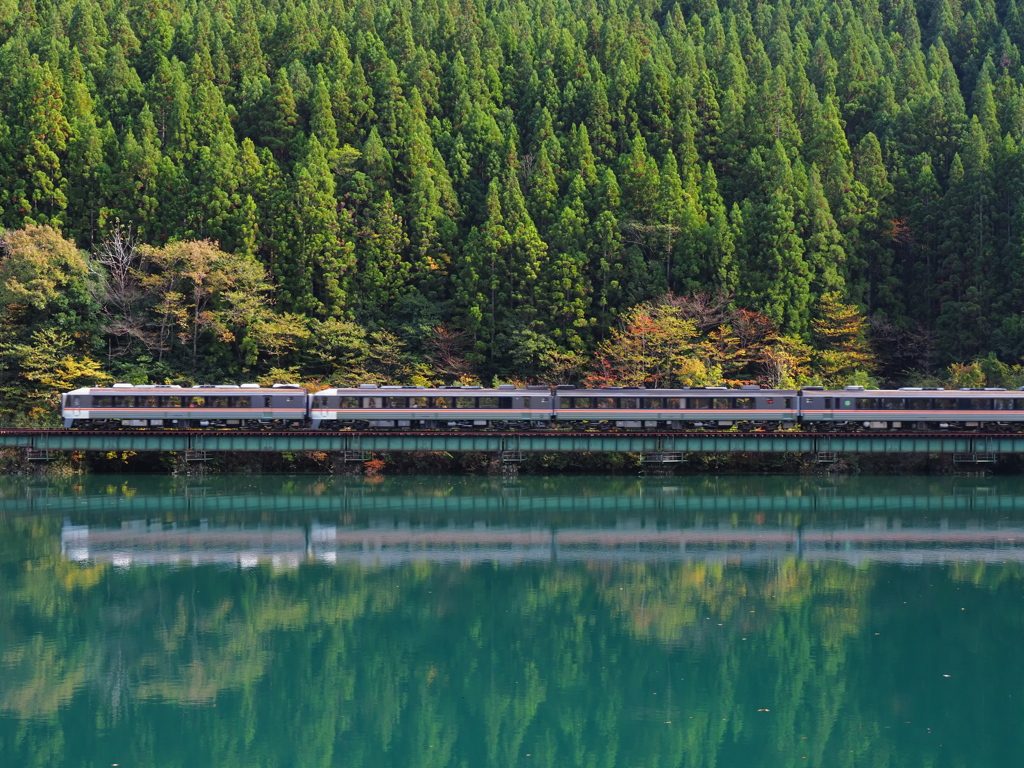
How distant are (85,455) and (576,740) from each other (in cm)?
4112

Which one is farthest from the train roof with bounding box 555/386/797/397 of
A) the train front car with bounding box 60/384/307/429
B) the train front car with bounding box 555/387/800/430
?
the train front car with bounding box 60/384/307/429

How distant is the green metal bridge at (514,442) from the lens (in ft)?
183

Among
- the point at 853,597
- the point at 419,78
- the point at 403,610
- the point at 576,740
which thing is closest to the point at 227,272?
the point at 419,78

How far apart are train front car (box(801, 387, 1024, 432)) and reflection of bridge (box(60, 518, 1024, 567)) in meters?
12.5

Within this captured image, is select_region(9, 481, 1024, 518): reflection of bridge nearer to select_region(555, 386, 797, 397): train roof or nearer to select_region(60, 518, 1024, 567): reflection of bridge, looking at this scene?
select_region(60, 518, 1024, 567): reflection of bridge

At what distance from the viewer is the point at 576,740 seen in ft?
78.2

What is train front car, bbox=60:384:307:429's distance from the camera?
5759 centimetres

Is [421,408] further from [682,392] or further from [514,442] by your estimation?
[682,392]

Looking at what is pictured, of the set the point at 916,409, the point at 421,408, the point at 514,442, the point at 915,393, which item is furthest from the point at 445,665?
the point at 915,393

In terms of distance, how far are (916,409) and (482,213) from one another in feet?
98.2

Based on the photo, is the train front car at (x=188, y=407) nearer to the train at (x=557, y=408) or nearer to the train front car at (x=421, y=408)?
the train at (x=557, y=408)

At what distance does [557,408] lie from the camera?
5903 cm

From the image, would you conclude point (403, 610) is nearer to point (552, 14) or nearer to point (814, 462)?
point (814, 462)

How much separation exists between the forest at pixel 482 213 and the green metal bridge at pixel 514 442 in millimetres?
6495
